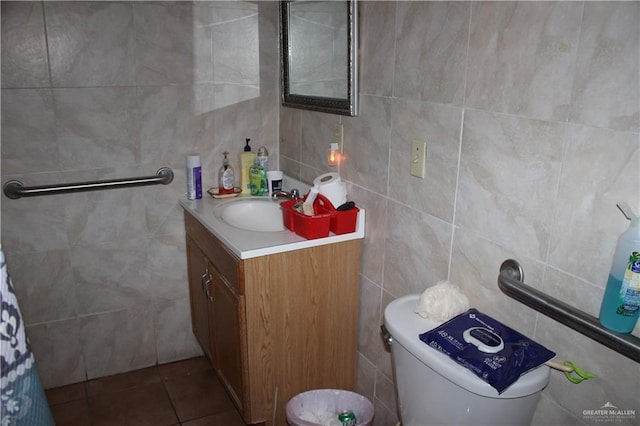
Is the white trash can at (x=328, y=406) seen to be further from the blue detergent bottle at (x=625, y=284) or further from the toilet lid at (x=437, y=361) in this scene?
the blue detergent bottle at (x=625, y=284)

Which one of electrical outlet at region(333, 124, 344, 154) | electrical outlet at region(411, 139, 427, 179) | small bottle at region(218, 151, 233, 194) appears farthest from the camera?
small bottle at region(218, 151, 233, 194)

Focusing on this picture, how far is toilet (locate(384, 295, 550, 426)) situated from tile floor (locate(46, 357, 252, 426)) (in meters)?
1.04

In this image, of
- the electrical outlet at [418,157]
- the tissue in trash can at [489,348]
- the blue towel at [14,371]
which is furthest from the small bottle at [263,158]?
the blue towel at [14,371]

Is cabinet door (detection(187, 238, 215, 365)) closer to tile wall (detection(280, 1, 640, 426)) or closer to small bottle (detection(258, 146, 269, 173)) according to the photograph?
small bottle (detection(258, 146, 269, 173))

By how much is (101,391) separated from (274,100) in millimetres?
1502

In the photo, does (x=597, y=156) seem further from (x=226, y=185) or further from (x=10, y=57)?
(x=10, y=57)

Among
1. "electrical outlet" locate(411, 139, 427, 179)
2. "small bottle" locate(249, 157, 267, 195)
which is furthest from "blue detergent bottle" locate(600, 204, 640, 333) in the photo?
"small bottle" locate(249, 157, 267, 195)

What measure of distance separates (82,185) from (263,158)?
75 centimetres

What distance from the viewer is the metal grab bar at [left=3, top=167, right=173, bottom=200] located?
1997mm

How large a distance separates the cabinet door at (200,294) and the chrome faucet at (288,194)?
0.39 metres

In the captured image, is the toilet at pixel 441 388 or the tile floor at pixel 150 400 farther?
the tile floor at pixel 150 400

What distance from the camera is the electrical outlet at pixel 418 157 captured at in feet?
5.03

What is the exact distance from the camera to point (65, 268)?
2.18 meters

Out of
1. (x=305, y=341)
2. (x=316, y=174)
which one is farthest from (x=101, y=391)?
(x=316, y=174)
